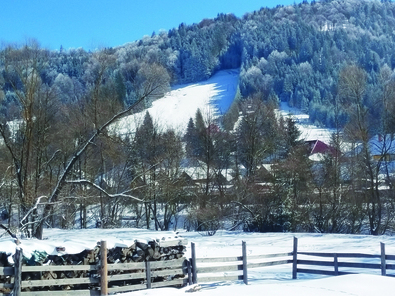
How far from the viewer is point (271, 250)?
21.5 metres

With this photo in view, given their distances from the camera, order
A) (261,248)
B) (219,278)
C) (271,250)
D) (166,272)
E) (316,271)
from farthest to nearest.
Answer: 1. (261,248)
2. (271,250)
3. (316,271)
4. (219,278)
5. (166,272)

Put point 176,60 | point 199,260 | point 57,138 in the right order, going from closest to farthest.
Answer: point 199,260 → point 57,138 → point 176,60

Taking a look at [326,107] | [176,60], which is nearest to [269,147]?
[326,107]

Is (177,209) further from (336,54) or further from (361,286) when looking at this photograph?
(336,54)

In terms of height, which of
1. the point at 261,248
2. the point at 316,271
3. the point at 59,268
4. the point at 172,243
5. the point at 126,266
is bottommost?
the point at 261,248

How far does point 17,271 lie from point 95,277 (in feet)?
6.42

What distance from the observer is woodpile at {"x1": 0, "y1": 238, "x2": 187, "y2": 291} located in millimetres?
11414

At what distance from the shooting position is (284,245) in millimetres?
23859

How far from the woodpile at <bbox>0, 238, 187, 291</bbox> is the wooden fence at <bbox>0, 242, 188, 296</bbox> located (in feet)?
0.07

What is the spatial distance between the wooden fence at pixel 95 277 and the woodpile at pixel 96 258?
22mm

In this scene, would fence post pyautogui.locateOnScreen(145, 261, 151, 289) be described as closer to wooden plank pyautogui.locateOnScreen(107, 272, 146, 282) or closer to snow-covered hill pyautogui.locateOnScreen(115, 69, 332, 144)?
wooden plank pyautogui.locateOnScreen(107, 272, 146, 282)

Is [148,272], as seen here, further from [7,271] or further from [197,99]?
[197,99]

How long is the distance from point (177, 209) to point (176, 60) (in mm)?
114317

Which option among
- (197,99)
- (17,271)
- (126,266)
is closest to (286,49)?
(197,99)
